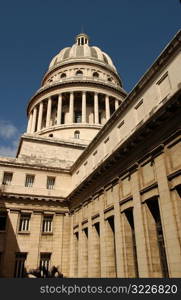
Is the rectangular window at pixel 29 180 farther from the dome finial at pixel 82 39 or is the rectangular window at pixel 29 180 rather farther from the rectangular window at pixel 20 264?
the dome finial at pixel 82 39

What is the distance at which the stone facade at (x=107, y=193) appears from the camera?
39.2 feet

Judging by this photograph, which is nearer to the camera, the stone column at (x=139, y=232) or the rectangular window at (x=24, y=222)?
the stone column at (x=139, y=232)

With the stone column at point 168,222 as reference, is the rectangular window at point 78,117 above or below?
above

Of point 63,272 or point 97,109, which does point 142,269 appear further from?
point 97,109

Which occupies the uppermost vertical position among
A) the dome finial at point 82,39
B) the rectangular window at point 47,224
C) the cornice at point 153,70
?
the dome finial at point 82,39

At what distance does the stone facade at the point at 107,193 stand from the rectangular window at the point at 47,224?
0.33 ft

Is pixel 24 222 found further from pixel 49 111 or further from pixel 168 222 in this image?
pixel 49 111

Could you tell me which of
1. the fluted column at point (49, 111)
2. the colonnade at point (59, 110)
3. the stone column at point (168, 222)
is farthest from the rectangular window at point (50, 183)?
the fluted column at point (49, 111)

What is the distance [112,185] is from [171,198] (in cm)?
618

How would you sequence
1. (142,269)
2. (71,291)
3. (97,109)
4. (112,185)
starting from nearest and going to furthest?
1. (71,291)
2. (142,269)
3. (112,185)
4. (97,109)

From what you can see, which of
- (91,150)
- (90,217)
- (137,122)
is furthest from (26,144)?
(137,122)

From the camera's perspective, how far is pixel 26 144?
30.7m

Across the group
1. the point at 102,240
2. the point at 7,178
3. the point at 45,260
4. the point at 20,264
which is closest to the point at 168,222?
the point at 102,240

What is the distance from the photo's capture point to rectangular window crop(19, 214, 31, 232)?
23.9 m
